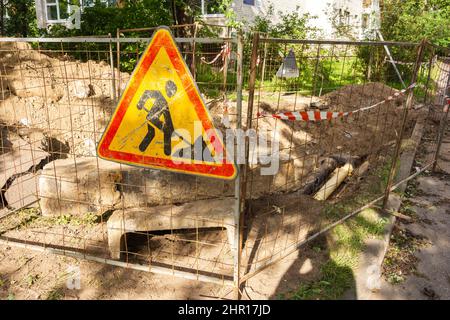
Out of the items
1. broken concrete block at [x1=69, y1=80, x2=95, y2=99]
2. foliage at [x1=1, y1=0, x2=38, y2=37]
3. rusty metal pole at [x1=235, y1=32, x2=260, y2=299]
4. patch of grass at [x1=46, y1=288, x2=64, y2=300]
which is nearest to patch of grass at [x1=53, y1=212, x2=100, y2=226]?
patch of grass at [x1=46, y1=288, x2=64, y2=300]

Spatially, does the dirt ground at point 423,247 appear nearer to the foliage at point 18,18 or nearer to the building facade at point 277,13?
the building facade at point 277,13

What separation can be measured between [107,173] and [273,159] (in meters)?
2.29

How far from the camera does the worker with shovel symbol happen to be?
8.44 ft

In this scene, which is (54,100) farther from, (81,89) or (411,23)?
(411,23)

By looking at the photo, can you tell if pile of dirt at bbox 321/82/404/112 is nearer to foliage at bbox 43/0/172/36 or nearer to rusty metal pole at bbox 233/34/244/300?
foliage at bbox 43/0/172/36

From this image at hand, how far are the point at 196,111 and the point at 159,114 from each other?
297mm

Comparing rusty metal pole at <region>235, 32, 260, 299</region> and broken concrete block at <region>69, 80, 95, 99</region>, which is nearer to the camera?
rusty metal pole at <region>235, 32, 260, 299</region>

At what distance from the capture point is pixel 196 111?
254 cm

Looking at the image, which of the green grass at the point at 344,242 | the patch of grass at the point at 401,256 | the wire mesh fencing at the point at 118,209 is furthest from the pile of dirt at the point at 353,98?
the patch of grass at the point at 401,256

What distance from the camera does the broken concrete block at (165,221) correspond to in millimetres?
3496

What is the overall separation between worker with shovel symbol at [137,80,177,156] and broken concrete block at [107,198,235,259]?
1.01 metres

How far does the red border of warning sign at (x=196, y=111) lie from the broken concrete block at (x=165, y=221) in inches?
34.6

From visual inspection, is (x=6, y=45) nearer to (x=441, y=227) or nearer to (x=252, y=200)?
(x=252, y=200)
